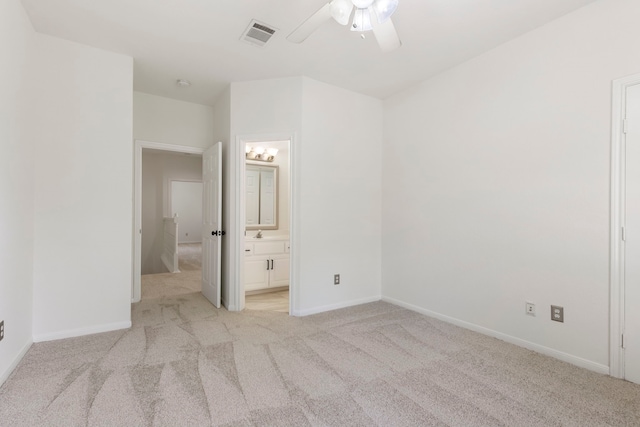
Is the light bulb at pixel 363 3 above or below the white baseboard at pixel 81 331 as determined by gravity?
above

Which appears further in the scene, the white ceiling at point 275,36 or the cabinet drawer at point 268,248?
the cabinet drawer at point 268,248

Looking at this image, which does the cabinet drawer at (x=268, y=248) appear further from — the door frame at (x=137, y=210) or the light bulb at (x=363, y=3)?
the light bulb at (x=363, y=3)

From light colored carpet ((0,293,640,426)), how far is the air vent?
101 inches

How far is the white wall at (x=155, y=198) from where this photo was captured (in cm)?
674

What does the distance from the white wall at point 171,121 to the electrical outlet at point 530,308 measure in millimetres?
3949

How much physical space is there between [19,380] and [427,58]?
3.99 m

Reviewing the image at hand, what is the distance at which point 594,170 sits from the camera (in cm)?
211

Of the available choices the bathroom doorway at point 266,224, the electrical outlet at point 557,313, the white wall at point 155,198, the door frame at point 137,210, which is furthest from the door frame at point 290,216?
the white wall at point 155,198

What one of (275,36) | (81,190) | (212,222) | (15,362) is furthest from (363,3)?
(15,362)

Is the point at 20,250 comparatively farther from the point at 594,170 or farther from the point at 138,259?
the point at 594,170

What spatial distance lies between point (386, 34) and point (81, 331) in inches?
133


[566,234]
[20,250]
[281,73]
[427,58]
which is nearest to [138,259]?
[20,250]

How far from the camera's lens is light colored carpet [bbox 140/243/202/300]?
412cm

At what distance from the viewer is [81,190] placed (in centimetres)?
264
